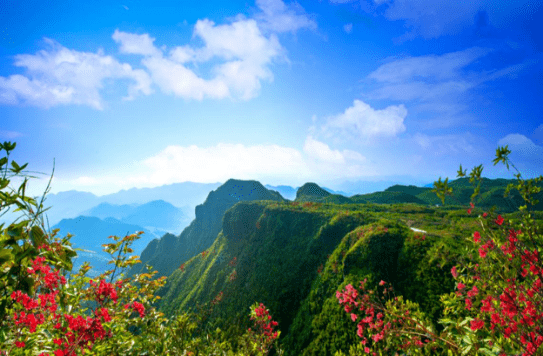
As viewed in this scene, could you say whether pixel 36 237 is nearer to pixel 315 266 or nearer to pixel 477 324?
pixel 477 324

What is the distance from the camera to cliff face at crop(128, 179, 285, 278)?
115 metres

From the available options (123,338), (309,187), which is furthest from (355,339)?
(309,187)

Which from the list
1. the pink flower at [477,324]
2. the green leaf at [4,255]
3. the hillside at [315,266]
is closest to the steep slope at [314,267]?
the hillside at [315,266]

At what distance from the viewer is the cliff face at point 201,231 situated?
11469cm

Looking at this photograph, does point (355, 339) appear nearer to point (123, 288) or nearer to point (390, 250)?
point (390, 250)

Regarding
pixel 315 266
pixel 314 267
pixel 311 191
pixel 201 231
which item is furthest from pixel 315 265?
pixel 201 231

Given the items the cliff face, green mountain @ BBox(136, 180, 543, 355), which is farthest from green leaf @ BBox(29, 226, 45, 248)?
the cliff face

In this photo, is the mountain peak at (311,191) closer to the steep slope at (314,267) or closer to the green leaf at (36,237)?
the steep slope at (314,267)

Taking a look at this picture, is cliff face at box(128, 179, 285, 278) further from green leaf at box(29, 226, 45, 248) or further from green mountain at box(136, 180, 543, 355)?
green leaf at box(29, 226, 45, 248)

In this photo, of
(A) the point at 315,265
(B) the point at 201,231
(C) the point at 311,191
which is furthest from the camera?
(B) the point at 201,231

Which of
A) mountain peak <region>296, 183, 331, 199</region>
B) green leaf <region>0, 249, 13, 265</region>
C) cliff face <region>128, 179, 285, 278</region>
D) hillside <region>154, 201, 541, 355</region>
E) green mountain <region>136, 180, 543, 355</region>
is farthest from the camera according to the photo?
mountain peak <region>296, 183, 331, 199</region>

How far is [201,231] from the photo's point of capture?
12619cm

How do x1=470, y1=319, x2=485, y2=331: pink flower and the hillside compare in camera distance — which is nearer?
x1=470, y1=319, x2=485, y2=331: pink flower

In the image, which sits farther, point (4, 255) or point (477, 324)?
point (477, 324)
